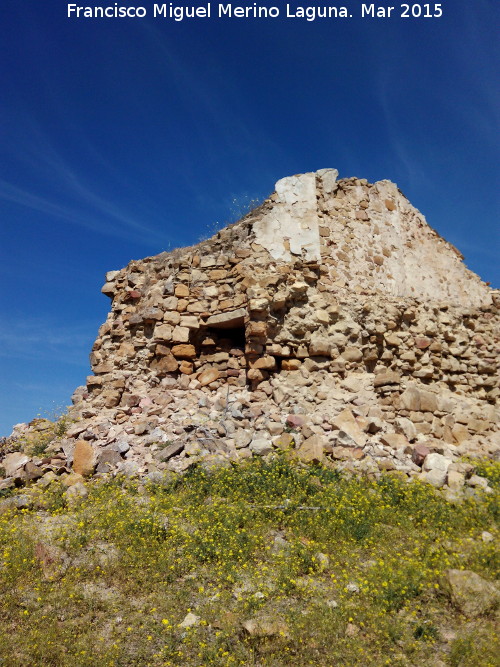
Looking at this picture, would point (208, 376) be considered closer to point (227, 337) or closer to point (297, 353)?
point (227, 337)

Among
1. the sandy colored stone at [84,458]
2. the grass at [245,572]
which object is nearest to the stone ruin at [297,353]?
the sandy colored stone at [84,458]

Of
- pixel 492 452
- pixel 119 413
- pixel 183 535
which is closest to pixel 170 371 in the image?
pixel 119 413

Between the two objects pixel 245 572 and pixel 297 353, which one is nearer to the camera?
pixel 245 572

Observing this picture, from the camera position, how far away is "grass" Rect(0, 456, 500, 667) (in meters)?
3.62

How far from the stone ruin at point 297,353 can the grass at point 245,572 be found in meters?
0.94

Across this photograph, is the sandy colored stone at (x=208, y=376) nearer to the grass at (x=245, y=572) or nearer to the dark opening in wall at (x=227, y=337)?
the dark opening in wall at (x=227, y=337)

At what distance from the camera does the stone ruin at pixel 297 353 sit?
7398 millimetres

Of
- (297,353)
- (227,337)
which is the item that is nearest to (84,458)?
(227,337)

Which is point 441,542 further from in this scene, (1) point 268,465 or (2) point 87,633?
(2) point 87,633

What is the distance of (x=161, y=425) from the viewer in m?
7.77

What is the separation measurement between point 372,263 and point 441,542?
5.76m

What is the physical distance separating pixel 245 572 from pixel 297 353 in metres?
4.47

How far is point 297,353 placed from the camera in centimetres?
845

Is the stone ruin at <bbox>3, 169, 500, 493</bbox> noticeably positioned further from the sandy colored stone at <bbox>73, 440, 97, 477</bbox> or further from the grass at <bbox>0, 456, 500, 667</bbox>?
the grass at <bbox>0, 456, 500, 667</bbox>
